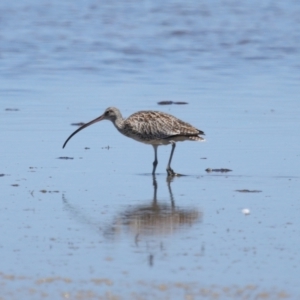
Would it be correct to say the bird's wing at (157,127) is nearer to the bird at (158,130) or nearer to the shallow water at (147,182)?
the bird at (158,130)

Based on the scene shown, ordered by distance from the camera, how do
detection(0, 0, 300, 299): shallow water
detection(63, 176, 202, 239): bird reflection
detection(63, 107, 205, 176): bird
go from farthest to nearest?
detection(63, 107, 205, 176): bird, detection(63, 176, 202, 239): bird reflection, detection(0, 0, 300, 299): shallow water

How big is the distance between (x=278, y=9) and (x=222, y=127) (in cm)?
2814

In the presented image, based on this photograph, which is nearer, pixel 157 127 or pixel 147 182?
pixel 147 182

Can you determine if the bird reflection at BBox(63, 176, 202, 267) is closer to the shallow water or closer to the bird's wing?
the shallow water

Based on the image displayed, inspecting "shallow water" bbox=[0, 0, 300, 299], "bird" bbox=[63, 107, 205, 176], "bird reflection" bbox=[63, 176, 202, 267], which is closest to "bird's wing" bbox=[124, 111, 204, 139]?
"bird" bbox=[63, 107, 205, 176]

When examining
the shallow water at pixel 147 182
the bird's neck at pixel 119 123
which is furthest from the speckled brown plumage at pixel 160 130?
the shallow water at pixel 147 182

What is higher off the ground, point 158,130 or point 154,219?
point 154,219

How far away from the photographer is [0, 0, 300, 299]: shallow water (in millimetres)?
7262

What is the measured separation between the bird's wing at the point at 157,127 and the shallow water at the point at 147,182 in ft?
1.18

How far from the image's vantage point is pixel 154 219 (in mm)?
9062

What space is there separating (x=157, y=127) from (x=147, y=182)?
124 centimetres

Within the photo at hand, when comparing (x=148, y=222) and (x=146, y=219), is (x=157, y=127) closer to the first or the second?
(x=146, y=219)

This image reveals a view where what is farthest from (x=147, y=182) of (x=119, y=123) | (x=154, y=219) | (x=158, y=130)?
(x=154, y=219)

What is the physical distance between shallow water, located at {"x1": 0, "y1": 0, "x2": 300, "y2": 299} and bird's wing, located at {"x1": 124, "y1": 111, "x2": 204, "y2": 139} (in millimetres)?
361
